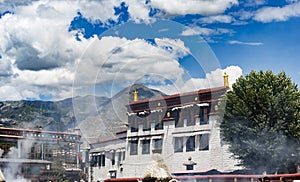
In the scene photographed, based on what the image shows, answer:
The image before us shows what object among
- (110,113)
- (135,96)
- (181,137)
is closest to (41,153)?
(181,137)

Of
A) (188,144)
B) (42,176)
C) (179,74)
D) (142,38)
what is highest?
(142,38)

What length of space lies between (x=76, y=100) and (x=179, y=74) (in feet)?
24.8

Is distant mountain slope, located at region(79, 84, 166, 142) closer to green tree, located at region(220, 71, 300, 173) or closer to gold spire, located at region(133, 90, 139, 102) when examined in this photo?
gold spire, located at region(133, 90, 139, 102)

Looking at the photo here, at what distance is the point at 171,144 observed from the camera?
64.7m

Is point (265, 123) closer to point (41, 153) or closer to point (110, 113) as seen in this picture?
point (110, 113)

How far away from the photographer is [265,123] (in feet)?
152

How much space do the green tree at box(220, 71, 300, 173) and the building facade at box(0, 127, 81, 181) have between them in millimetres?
34940

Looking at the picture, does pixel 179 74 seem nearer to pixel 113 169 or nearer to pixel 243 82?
pixel 243 82

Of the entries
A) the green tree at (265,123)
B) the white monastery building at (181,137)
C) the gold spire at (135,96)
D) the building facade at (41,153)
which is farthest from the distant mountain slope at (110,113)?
the building facade at (41,153)

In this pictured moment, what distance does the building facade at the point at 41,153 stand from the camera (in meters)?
74.9

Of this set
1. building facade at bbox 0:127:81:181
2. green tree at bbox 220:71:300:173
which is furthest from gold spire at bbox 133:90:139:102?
building facade at bbox 0:127:81:181

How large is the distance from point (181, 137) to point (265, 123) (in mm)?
18139

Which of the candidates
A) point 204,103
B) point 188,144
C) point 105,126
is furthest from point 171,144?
point 105,126

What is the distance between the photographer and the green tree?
45875mm
